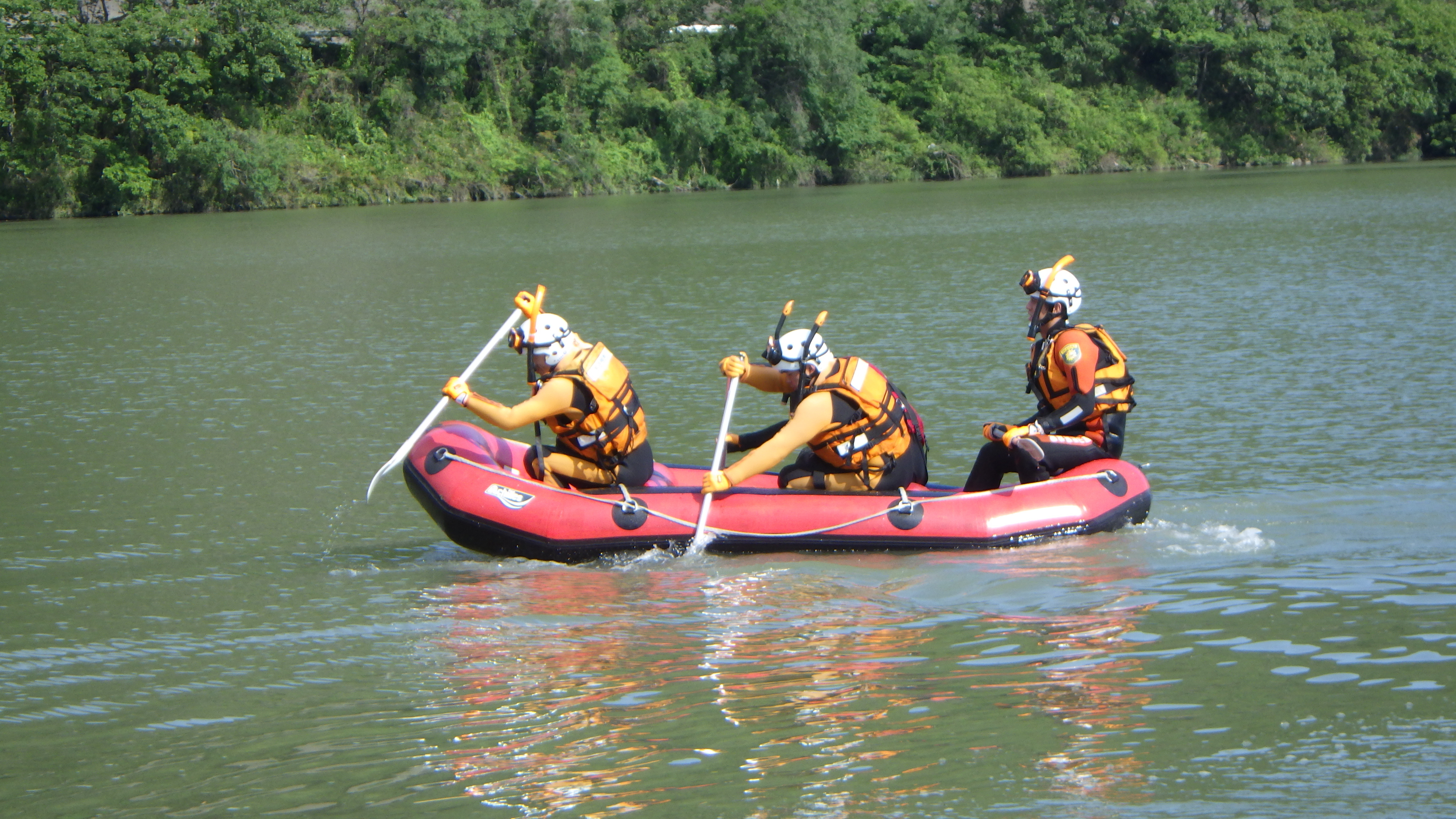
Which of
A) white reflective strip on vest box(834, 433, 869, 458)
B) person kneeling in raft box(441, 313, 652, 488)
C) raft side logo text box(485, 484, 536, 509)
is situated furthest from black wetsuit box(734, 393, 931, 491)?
raft side logo text box(485, 484, 536, 509)

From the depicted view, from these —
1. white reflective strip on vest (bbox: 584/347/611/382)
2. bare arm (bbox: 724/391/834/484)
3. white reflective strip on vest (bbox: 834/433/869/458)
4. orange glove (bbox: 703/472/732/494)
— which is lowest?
orange glove (bbox: 703/472/732/494)

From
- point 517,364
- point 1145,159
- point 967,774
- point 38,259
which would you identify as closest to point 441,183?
point 38,259

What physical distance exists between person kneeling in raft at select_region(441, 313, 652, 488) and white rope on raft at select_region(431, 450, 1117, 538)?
244 millimetres

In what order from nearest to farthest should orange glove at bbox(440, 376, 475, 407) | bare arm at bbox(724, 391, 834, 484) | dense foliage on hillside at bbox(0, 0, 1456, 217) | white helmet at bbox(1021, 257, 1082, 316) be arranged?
bare arm at bbox(724, 391, 834, 484) → orange glove at bbox(440, 376, 475, 407) → white helmet at bbox(1021, 257, 1082, 316) → dense foliage on hillside at bbox(0, 0, 1456, 217)

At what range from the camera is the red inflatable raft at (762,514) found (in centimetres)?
728

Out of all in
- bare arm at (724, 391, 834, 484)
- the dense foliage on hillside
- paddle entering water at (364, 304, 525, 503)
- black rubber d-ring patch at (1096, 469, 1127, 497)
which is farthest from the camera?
the dense foliage on hillside

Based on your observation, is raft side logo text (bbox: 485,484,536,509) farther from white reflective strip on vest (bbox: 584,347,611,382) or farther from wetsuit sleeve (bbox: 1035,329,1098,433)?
wetsuit sleeve (bbox: 1035,329,1098,433)

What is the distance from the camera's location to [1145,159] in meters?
55.0

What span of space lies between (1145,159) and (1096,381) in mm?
50252

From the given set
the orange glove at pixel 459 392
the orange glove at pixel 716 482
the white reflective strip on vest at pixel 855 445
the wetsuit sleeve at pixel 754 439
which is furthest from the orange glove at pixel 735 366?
the orange glove at pixel 459 392

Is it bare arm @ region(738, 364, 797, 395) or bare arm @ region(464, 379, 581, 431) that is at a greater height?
bare arm @ region(738, 364, 797, 395)

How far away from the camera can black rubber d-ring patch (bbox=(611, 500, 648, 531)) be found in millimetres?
7492

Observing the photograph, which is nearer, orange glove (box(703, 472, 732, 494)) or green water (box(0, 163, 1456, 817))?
green water (box(0, 163, 1456, 817))

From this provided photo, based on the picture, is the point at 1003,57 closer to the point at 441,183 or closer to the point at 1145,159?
the point at 1145,159
